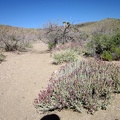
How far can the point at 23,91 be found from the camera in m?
5.76

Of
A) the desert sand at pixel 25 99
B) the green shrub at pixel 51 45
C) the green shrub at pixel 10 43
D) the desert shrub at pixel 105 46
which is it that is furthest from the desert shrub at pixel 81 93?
the green shrub at pixel 10 43

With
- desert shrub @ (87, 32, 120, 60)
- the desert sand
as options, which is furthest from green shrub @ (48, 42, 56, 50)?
the desert sand

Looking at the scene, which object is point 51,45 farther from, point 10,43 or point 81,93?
point 81,93

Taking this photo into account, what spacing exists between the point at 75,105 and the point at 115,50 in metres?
6.45

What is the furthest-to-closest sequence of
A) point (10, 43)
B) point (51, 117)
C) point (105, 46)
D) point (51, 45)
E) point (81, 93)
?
point (10, 43), point (51, 45), point (105, 46), point (81, 93), point (51, 117)

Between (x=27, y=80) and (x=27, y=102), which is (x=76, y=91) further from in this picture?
(x=27, y=80)

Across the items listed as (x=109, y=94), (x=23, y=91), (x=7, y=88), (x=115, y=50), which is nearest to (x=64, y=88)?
(x=109, y=94)

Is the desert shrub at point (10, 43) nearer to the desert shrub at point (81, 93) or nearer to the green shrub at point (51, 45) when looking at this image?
the green shrub at point (51, 45)

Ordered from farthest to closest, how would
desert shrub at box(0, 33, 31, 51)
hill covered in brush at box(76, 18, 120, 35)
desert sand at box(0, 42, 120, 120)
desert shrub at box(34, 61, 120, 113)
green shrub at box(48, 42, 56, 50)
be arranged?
1. hill covered in brush at box(76, 18, 120, 35)
2. desert shrub at box(0, 33, 31, 51)
3. green shrub at box(48, 42, 56, 50)
4. desert shrub at box(34, 61, 120, 113)
5. desert sand at box(0, 42, 120, 120)

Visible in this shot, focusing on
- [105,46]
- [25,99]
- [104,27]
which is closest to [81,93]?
[25,99]

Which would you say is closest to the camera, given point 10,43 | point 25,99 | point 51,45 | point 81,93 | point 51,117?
point 51,117

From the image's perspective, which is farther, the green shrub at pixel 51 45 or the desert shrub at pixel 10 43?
the desert shrub at pixel 10 43

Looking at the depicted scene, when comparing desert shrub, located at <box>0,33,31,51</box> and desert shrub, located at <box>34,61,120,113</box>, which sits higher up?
desert shrub, located at <box>0,33,31,51</box>

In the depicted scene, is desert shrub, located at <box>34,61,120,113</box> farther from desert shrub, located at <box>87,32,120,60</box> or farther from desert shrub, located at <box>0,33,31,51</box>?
desert shrub, located at <box>0,33,31,51</box>
